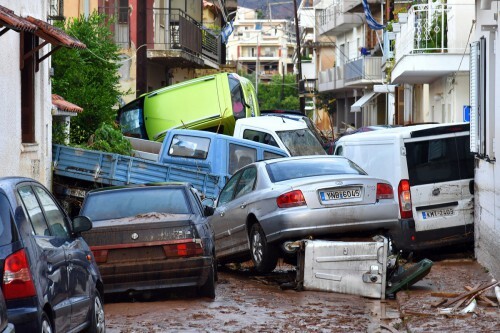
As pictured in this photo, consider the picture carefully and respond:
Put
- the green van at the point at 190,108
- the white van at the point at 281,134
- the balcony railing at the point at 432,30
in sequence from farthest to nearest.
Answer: the green van at the point at 190,108
the white van at the point at 281,134
the balcony railing at the point at 432,30

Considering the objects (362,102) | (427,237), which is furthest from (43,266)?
(362,102)

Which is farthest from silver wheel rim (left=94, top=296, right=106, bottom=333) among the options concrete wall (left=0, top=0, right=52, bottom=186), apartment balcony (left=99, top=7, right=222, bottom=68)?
apartment balcony (left=99, top=7, right=222, bottom=68)

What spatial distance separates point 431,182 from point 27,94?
8.74 metres

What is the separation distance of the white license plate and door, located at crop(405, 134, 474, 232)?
220 centimetres

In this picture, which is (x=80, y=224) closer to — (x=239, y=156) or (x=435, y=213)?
(x=435, y=213)

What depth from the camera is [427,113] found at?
120 feet

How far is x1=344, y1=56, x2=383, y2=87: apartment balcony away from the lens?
185 ft

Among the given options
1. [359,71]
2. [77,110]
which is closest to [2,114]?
[77,110]

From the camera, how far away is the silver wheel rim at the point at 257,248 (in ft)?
48.6

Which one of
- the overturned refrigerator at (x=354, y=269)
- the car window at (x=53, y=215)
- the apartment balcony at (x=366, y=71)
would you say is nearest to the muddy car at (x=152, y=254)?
the overturned refrigerator at (x=354, y=269)

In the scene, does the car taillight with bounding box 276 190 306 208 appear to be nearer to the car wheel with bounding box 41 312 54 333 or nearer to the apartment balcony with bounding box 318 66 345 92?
the car wheel with bounding box 41 312 54 333

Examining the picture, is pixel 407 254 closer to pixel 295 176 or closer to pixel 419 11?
pixel 295 176

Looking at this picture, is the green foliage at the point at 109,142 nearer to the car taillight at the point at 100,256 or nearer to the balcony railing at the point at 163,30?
the balcony railing at the point at 163,30

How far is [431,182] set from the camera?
1617cm
